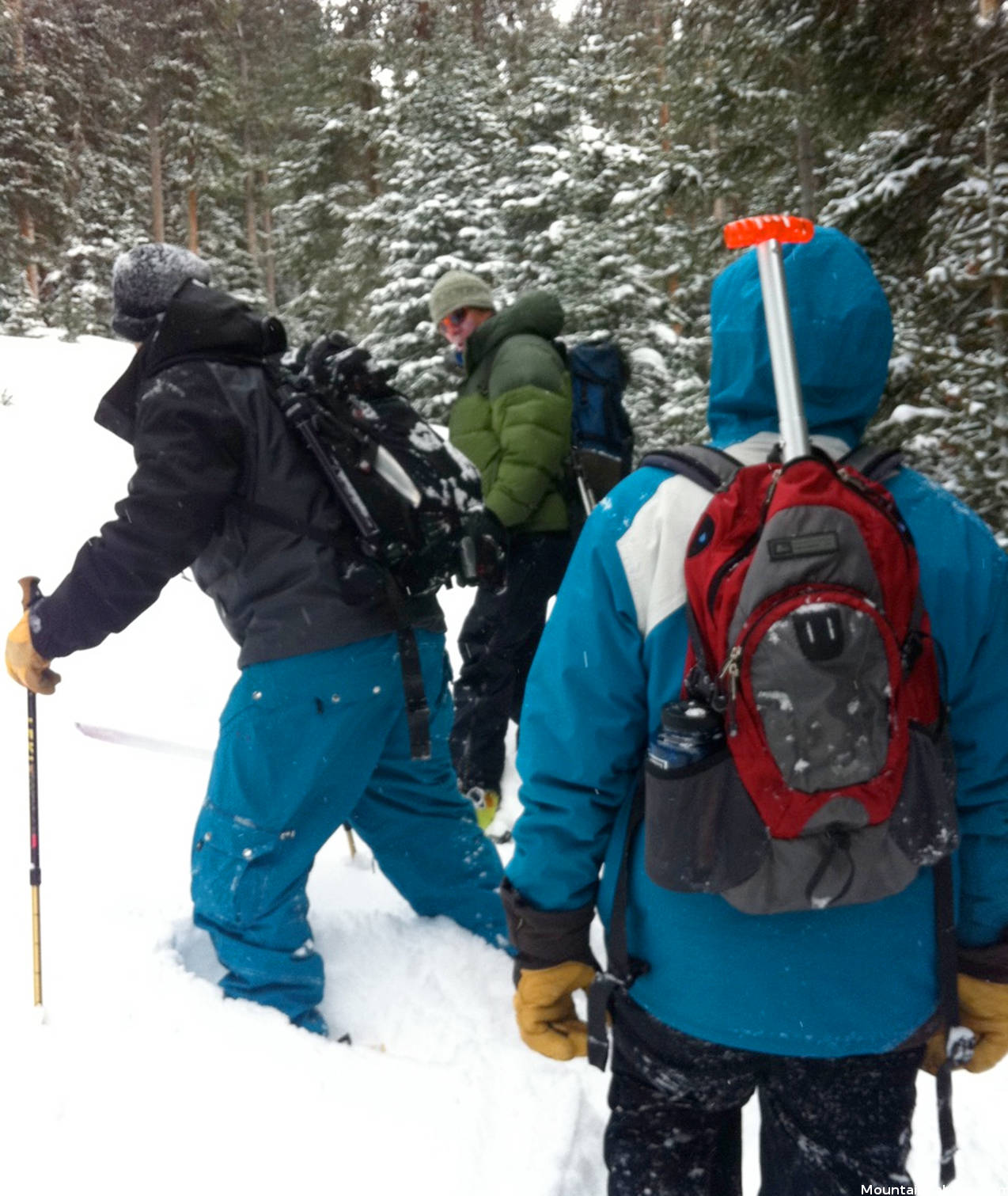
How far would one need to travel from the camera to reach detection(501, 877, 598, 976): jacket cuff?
1.76 m

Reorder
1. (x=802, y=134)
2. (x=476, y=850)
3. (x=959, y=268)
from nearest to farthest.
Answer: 1. (x=476, y=850)
2. (x=959, y=268)
3. (x=802, y=134)

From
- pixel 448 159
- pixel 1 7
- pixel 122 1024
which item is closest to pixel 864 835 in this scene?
pixel 122 1024

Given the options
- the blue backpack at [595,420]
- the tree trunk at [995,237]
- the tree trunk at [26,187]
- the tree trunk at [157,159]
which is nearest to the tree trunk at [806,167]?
the tree trunk at [995,237]

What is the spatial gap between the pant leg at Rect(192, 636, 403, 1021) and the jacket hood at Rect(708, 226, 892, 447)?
160 cm

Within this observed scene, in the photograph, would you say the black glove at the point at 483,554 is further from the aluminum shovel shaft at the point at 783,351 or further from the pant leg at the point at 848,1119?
the pant leg at the point at 848,1119

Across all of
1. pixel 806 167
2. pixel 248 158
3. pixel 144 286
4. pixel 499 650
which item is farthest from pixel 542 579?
pixel 248 158

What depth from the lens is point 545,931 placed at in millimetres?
1760

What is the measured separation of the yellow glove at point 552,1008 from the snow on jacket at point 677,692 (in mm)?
130

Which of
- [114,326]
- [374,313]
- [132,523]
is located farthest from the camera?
[374,313]

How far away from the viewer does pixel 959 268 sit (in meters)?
5.39

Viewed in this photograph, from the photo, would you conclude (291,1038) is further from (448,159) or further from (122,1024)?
(448,159)

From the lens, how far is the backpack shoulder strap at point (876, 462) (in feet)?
5.43

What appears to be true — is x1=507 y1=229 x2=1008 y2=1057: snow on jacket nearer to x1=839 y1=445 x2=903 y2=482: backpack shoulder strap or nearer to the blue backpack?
x1=839 y1=445 x2=903 y2=482: backpack shoulder strap

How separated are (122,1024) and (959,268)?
5.58 metres
